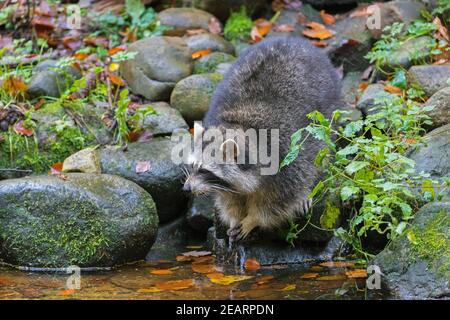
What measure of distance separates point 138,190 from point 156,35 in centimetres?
335

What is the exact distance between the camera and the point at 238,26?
9336 mm

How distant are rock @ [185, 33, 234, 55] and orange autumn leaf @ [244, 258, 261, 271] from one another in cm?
336

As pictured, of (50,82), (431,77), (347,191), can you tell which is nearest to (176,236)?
(50,82)

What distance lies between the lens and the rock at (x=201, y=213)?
6844 millimetres

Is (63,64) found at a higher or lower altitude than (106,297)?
higher

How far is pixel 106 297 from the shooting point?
508 cm

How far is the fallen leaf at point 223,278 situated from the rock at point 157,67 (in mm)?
2907

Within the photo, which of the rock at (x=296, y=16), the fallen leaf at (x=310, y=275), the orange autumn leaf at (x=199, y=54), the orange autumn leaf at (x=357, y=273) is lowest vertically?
the fallen leaf at (x=310, y=275)

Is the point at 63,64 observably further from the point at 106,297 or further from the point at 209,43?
the point at 106,297

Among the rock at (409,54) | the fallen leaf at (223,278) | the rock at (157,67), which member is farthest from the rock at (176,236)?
the rock at (409,54)

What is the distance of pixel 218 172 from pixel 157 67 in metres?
2.72

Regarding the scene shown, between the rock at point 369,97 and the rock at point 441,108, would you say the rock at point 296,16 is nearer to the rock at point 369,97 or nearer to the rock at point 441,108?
the rock at point 369,97

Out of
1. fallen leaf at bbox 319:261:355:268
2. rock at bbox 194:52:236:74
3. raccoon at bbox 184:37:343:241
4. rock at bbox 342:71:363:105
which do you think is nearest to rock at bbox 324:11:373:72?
rock at bbox 342:71:363:105
